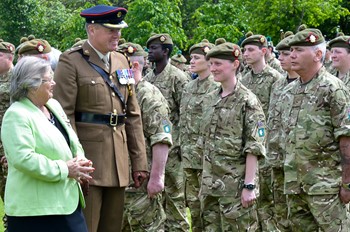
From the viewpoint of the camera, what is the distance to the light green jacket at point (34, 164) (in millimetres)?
5219

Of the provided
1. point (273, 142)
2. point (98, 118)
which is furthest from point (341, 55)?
point (98, 118)

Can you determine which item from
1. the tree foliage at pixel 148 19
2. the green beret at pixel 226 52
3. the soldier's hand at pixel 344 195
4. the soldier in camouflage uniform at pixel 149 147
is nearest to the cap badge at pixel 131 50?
the soldier in camouflage uniform at pixel 149 147

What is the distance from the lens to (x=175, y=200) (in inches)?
378

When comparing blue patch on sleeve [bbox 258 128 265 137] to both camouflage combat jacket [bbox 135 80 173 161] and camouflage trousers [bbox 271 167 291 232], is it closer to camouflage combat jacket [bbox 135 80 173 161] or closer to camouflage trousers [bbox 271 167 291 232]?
camouflage combat jacket [bbox 135 80 173 161]

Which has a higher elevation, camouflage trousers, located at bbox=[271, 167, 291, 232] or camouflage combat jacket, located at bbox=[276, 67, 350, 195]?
camouflage combat jacket, located at bbox=[276, 67, 350, 195]

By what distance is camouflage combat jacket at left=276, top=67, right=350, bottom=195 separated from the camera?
6.73 m

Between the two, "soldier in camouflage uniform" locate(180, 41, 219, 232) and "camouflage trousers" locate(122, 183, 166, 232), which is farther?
"soldier in camouflage uniform" locate(180, 41, 219, 232)

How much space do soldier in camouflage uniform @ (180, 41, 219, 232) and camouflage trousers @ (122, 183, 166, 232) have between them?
5.29 ft

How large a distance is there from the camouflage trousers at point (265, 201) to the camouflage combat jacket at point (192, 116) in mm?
801

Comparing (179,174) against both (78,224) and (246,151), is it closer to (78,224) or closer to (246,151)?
(246,151)

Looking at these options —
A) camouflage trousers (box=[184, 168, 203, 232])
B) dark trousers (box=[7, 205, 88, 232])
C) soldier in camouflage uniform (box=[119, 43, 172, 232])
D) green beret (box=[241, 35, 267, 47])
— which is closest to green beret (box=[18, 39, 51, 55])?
soldier in camouflage uniform (box=[119, 43, 172, 232])

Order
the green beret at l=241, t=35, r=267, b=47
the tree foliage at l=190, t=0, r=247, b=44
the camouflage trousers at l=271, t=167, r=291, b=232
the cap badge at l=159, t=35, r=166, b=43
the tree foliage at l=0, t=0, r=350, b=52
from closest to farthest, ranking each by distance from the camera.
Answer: the camouflage trousers at l=271, t=167, r=291, b=232
the cap badge at l=159, t=35, r=166, b=43
the green beret at l=241, t=35, r=267, b=47
the tree foliage at l=0, t=0, r=350, b=52
the tree foliage at l=190, t=0, r=247, b=44

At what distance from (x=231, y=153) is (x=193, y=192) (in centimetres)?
239

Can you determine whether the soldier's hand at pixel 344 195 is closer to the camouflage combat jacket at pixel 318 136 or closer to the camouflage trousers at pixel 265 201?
the camouflage combat jacket at pixel 318 136
